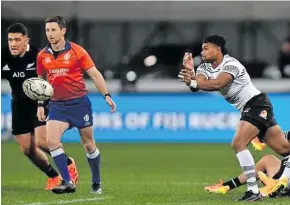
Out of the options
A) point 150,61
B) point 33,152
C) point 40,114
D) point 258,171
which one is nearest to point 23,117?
point 33,152

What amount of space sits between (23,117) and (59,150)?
145 centimetres

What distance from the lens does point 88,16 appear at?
2956 centimetres

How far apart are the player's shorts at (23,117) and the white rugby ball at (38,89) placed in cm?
124

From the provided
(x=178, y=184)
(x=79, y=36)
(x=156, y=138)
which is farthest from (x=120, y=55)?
(x=178, y=184)

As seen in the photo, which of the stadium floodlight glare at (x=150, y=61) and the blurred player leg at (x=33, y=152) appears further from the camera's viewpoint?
the stadium floodlight glare at (x=150, y=61)

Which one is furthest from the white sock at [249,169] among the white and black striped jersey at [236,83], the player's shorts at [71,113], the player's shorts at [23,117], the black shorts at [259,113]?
the player's shorts at [23,117]

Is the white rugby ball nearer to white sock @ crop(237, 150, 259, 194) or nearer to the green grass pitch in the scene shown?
the green grass pitch

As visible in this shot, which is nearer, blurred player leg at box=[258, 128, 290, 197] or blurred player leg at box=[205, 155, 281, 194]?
blurred player leg at box=[258, 128, 290, 197]

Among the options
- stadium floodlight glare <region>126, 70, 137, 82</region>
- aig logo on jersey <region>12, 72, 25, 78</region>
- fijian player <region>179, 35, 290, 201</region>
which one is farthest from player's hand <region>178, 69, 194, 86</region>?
stadium floodlight glare <region>126, 70, 137, 82</region>

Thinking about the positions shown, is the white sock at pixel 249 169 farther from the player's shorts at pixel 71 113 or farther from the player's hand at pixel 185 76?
the player's shorts at pixel 71 113

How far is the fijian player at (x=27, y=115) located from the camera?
13672mm

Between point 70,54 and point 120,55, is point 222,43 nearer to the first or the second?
point 70,54

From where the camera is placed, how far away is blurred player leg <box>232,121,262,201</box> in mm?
11844

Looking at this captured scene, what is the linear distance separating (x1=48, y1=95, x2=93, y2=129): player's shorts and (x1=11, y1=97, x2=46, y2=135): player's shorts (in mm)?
1254
